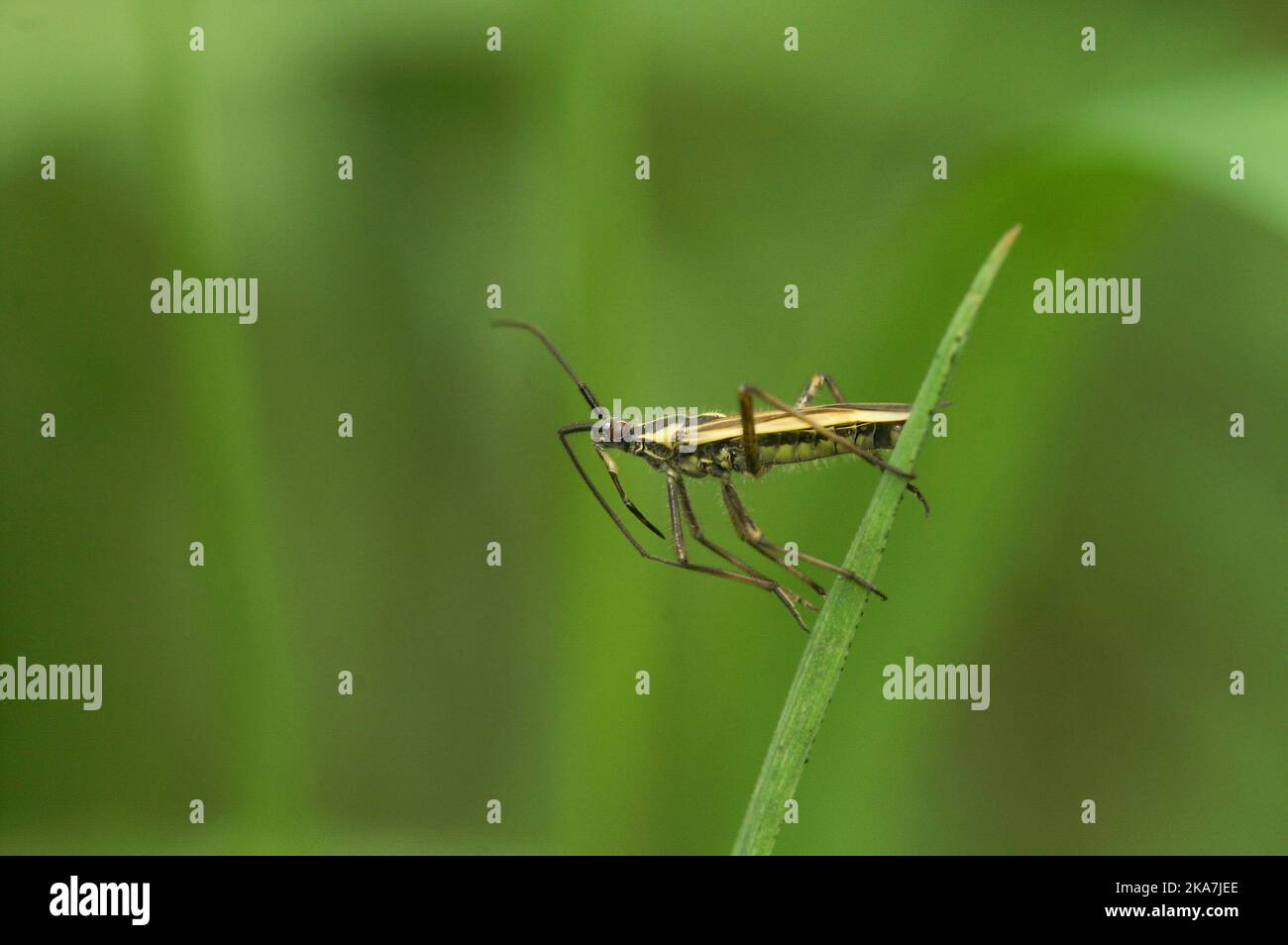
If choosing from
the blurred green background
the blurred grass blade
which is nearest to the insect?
the blurred green background

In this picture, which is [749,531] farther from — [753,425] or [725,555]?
[753,425]

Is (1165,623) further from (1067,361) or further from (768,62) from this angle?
(768,62)

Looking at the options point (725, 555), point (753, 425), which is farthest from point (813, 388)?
point (725, 555)

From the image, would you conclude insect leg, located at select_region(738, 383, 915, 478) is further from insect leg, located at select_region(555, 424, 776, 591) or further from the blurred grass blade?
the blurred grass blade

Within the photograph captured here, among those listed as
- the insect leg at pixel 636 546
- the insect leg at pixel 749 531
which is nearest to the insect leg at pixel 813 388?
the insect leg at pixel 749 531

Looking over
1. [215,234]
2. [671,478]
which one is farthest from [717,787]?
[215,234]

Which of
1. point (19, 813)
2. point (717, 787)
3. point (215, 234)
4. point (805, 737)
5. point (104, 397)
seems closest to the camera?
point (805, 737)

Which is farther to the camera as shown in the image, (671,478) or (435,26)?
(435,26)
